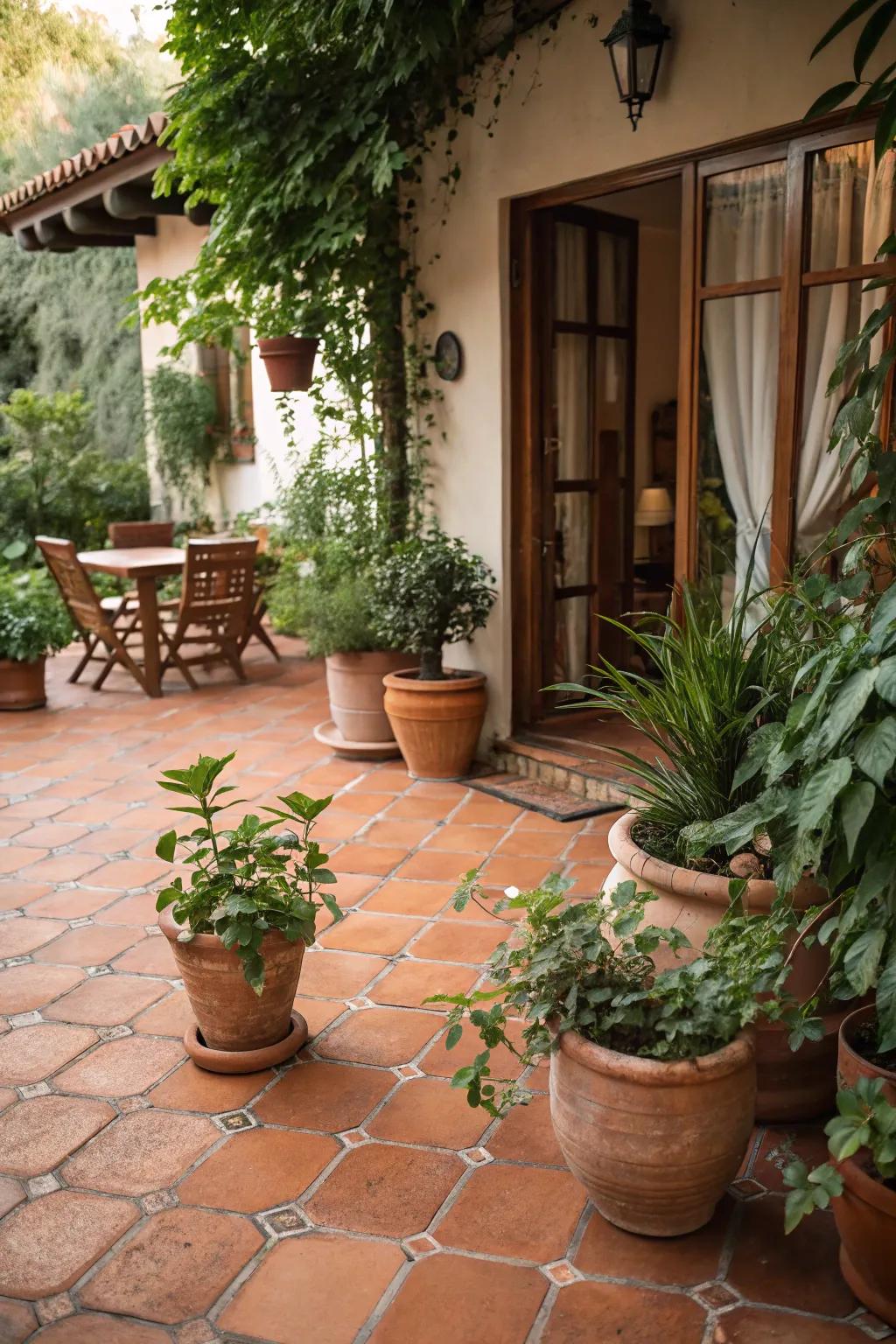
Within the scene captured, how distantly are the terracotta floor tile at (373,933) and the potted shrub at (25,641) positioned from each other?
346 cm

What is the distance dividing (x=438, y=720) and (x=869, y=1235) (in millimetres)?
3292

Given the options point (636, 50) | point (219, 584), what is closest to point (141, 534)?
point (219, 584)

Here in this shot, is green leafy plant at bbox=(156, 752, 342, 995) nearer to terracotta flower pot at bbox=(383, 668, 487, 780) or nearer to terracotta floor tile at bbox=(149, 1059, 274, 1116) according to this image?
terracotta floor tile at bbox=(149, 1059, 274, 1116)

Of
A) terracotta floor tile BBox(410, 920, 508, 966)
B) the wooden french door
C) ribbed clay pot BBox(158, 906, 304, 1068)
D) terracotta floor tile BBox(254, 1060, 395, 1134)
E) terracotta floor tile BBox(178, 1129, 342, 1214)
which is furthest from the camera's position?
the wooden french door

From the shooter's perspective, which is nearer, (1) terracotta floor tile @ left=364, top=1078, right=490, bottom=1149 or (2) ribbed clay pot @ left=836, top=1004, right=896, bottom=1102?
(2) ribbed clay pot @ left=836, top=1004, right=896, bottom=1102

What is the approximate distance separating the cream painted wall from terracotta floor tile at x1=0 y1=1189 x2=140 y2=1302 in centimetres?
325

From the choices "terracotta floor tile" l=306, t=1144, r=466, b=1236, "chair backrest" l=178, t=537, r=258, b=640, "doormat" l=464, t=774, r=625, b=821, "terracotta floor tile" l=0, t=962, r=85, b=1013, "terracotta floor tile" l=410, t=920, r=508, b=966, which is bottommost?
"terracotta floor tile" l=306, t=1144, r=466, b=1236

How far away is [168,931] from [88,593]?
13.9 ft

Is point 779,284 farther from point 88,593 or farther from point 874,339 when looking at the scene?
point 88,593

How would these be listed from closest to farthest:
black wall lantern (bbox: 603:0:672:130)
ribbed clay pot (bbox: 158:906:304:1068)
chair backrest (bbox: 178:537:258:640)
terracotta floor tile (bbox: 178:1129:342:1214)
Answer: terracotta floor tile (bbox: 178:1129:342:1214), ribbed clay pot (bbox: 158:906:304:1068), black wall lantern (bbox: 603:0:672:130), chair backrest (bbox: 178:537:258:640)

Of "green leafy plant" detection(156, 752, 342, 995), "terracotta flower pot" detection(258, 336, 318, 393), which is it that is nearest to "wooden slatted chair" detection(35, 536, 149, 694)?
"terracotta flower pot" detection(258, 336, 318, 393)

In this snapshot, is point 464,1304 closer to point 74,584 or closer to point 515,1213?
point 515,1213

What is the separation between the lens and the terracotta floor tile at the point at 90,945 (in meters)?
3.54

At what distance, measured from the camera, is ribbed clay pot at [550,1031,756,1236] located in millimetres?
2082
